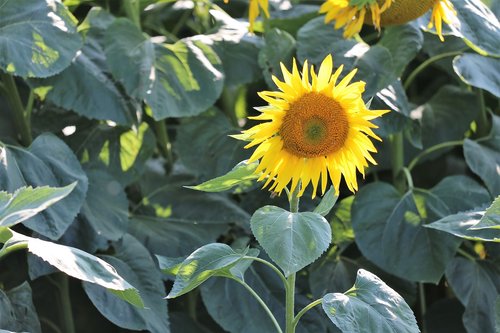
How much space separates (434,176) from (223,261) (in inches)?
46.5

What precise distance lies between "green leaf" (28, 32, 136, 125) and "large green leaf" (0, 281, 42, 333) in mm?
394

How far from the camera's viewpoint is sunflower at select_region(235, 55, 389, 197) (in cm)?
148

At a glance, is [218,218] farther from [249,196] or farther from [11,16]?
[11,16]

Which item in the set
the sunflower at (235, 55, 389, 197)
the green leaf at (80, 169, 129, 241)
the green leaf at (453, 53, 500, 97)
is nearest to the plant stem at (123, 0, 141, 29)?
the green leaf at (80, 169, 129, 241)

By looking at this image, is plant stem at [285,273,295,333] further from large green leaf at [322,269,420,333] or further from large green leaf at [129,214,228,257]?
large green leaf at [129,214,228,257]

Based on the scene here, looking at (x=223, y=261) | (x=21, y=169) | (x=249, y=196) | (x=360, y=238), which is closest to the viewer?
(x=223, y=261)

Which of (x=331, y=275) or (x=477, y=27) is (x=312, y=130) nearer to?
(x=331, y=275)

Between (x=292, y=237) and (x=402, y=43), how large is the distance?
2.75ft

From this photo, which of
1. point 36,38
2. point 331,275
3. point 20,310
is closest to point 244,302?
point 331,275

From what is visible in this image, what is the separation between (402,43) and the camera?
2.09 m

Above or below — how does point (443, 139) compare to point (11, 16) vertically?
below

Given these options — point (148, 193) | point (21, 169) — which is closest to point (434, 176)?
point (148, 193)

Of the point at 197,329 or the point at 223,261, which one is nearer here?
the point at 223,261

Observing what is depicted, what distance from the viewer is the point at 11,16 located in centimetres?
199
